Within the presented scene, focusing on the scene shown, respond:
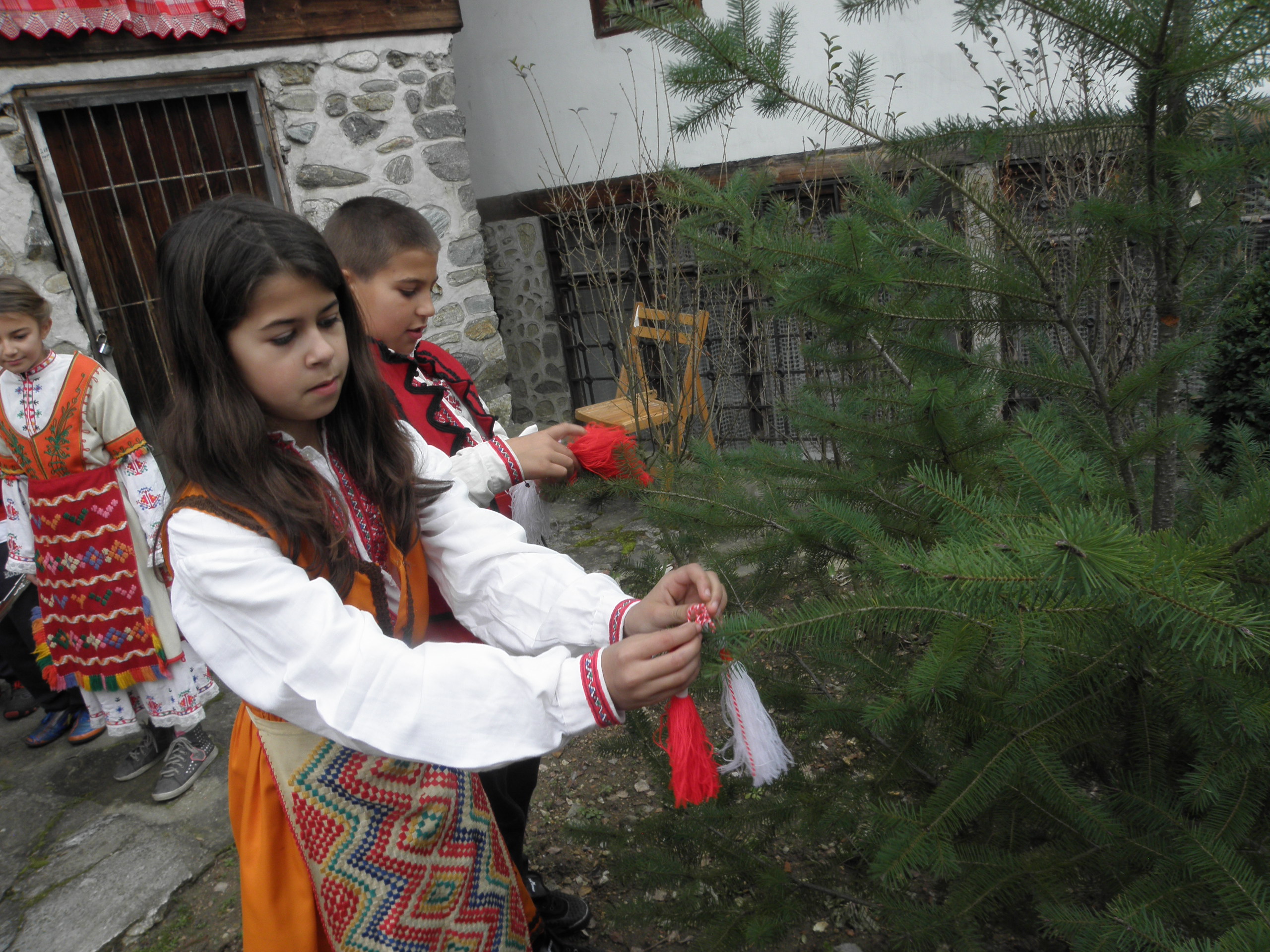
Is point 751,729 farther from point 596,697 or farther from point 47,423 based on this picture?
point 47,423

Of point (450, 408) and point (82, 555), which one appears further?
point (82, 555)

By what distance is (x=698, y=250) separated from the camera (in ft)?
6.51

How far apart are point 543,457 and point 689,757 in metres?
0.85

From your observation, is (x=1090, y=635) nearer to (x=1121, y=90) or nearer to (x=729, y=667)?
(x=729, y=667)

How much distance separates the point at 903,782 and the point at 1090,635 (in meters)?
0.84

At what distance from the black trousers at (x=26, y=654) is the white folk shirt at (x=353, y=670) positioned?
2923 mm

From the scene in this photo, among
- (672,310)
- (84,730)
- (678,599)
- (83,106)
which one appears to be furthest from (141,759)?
(672,310)

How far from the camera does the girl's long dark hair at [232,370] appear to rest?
128cm

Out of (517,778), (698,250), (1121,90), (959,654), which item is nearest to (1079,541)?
(959,654)

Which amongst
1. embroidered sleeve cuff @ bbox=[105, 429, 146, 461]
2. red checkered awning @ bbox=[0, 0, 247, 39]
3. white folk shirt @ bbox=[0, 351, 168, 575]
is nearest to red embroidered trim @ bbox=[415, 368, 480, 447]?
white folk shirt @ bbox=[0, 351, 168, 575]

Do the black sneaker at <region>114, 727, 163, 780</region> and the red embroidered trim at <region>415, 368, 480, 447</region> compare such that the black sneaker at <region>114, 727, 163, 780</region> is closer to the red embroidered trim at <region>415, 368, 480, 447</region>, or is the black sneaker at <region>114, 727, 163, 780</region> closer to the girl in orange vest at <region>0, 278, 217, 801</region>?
the girl in orange vest at <region>0, 278, 217, 801</region>

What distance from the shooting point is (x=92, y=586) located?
316cm

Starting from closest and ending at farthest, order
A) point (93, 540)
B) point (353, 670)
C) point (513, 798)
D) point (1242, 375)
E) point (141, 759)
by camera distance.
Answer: point (353, 670) < point (513, 798) < point (93, 540) < point (141, 759) < point (1242, 375)

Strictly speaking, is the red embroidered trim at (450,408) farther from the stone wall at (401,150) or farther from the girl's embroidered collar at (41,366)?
the stone wall at (401,150)
